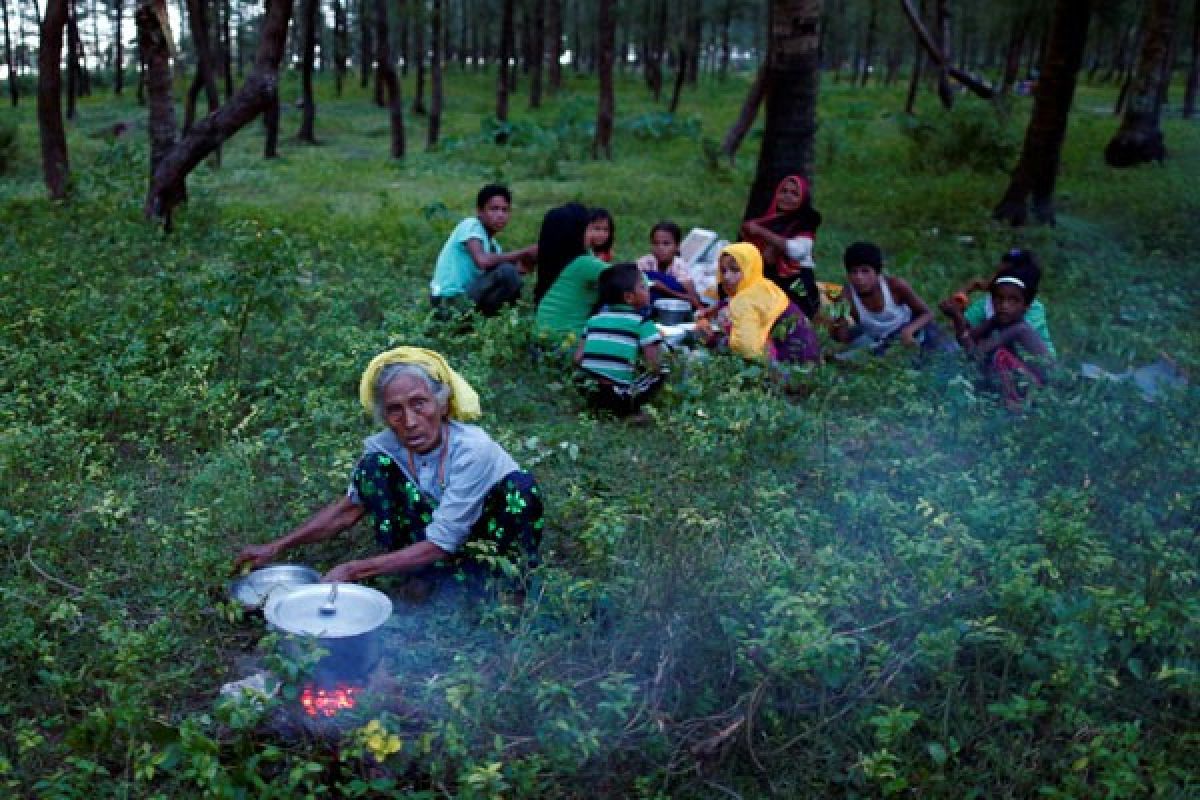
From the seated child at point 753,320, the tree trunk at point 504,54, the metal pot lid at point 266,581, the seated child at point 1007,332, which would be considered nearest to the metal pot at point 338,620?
the metal pot lid at point 266,581

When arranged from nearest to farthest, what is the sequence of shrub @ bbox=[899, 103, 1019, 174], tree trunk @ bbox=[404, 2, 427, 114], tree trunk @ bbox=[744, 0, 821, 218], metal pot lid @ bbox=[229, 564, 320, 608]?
metal pot lid @ bbox=[229, 564, 320, 608], tree trunk @ bbox=[744, 0, 821, 218], shrub @ bbox=[899, 103, 1019, 174], tree trunk @ bbox=[404, 2, 427, 114]

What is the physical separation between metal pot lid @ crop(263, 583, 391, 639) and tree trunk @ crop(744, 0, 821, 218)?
6976 millimetres

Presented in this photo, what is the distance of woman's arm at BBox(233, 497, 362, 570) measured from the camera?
3854 mm

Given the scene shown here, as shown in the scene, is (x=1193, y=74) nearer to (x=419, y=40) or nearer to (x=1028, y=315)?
(x=419, y=40)

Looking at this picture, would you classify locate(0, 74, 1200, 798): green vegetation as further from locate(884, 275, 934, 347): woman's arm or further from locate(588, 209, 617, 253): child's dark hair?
locate(588, 209, 617, 253): child's dark hair

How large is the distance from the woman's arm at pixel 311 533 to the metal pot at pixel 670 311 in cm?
366

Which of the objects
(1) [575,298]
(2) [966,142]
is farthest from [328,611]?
(2) [966,142]

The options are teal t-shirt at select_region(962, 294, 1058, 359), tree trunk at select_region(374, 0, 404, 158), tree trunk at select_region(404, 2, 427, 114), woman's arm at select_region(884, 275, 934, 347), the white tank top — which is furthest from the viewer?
tree trunk at select_region(404, 2, 427, 114)

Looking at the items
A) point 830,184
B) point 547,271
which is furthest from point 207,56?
point 547,271

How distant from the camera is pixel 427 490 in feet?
12.8

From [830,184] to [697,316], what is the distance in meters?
7.93

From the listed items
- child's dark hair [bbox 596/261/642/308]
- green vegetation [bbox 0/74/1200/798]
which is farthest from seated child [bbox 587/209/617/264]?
child's dark hair [bbox 596/261/642/308]

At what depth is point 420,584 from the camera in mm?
3906

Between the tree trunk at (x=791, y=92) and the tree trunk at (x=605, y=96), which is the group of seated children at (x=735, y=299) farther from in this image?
the tree trunk at (x=605, y=96)
